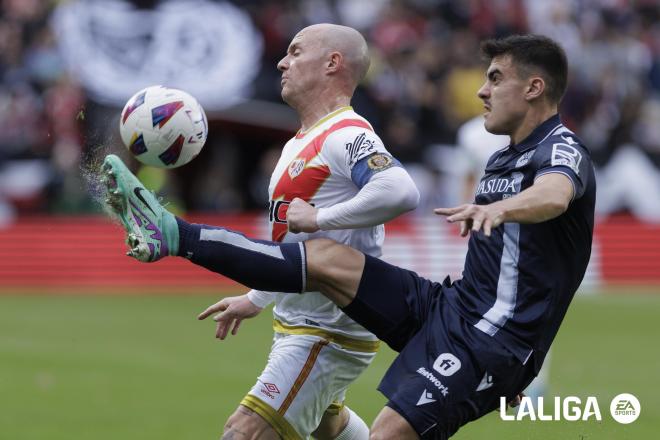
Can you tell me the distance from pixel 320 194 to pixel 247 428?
4.24ft

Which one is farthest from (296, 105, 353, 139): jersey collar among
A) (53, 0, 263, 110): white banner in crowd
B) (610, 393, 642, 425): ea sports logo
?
(53, 0, 263, 110): white banner in crowd

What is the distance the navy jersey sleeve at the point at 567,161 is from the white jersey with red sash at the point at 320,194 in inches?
37.4

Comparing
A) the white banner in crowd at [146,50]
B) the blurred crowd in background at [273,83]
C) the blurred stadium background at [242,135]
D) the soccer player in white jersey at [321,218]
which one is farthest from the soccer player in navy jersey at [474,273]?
the white banner in crowd at [146,50]

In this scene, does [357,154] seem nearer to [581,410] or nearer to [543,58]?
[543,58]

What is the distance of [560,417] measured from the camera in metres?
9.83

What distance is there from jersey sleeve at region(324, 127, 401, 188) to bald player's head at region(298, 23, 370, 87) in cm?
54

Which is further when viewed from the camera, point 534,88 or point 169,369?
point 169,369

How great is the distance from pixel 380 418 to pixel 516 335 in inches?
31.8

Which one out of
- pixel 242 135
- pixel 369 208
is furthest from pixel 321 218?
pixel 242 135

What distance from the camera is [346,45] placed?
6902 mm

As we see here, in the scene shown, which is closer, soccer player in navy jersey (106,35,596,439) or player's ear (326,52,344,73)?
soccer player in navy jersey (106,35,596,439)

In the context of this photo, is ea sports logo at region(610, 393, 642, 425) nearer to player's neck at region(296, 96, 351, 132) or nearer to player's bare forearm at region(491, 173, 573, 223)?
player's neck at region(296, 96, 351, 132)

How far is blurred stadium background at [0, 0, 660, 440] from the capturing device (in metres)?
16.9

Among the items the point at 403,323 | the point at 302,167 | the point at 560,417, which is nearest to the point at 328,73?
the point at 302,167
